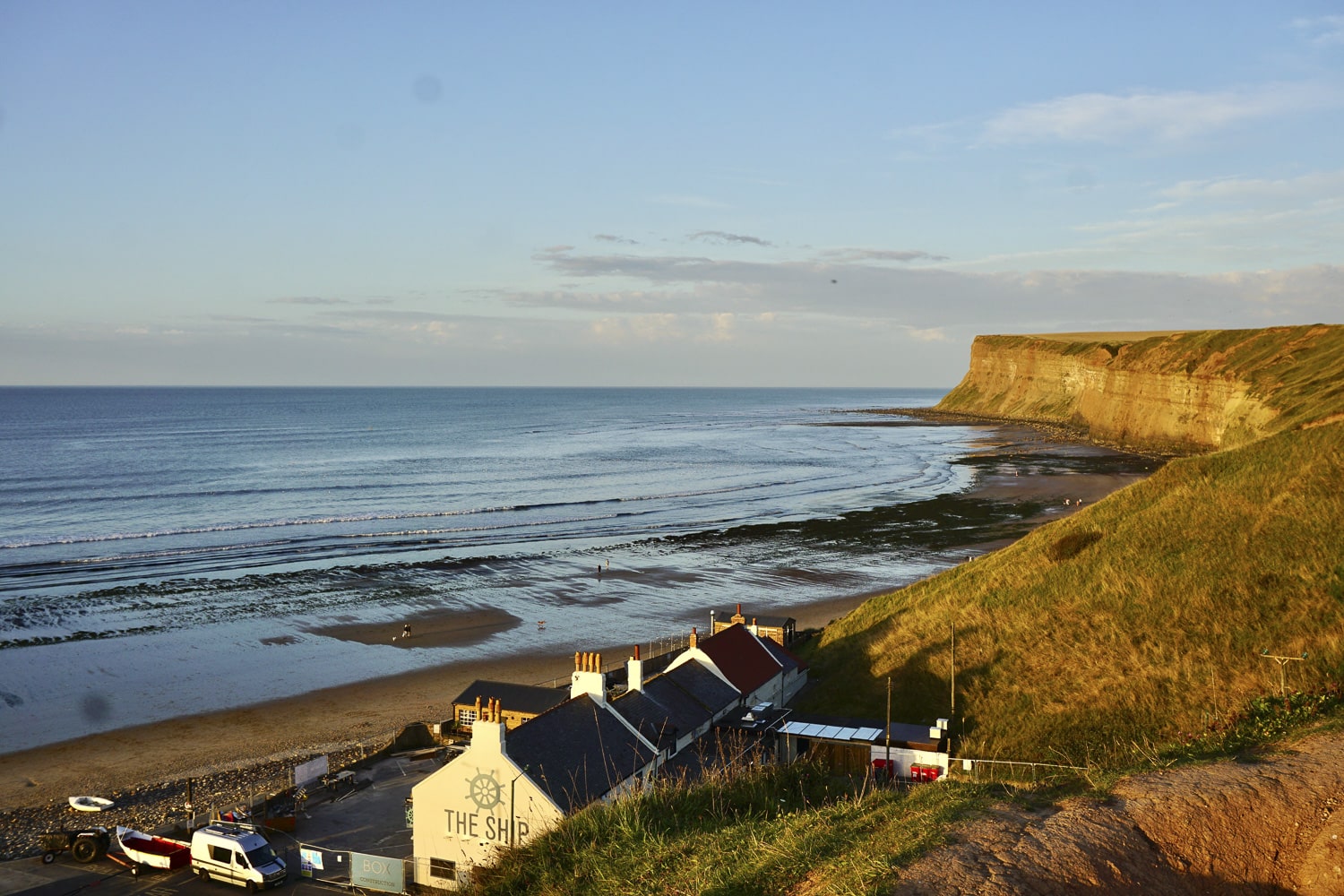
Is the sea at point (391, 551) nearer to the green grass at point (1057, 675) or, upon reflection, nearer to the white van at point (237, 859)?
the white van at point (237, 859)

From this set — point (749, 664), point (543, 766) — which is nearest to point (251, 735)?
point (543, 766)

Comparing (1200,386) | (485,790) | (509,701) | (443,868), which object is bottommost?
(443,868)

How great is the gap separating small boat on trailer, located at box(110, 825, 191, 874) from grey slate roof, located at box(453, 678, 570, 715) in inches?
358

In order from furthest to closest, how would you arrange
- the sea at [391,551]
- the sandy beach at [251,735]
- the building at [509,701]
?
the sea at [391,551] < the sandy beach at [251,735] < the building at [509,701]

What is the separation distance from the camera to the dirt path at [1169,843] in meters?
7.68

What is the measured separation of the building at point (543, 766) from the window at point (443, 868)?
0.07 ft

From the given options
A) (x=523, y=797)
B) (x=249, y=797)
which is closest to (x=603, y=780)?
(x=523, y=797)

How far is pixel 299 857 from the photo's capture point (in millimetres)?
23547

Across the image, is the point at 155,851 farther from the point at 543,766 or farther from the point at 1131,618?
the point at 1131,618

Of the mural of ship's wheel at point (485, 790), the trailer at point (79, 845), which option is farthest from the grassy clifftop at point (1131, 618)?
the trailer at point (79, 845)

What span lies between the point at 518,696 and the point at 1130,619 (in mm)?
20066

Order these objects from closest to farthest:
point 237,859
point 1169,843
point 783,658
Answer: point 1169,843
point 237,859
point 783,658

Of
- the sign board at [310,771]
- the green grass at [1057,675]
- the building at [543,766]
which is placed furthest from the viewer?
the sign board at [310,771]

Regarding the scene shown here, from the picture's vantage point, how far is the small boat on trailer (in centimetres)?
2370
